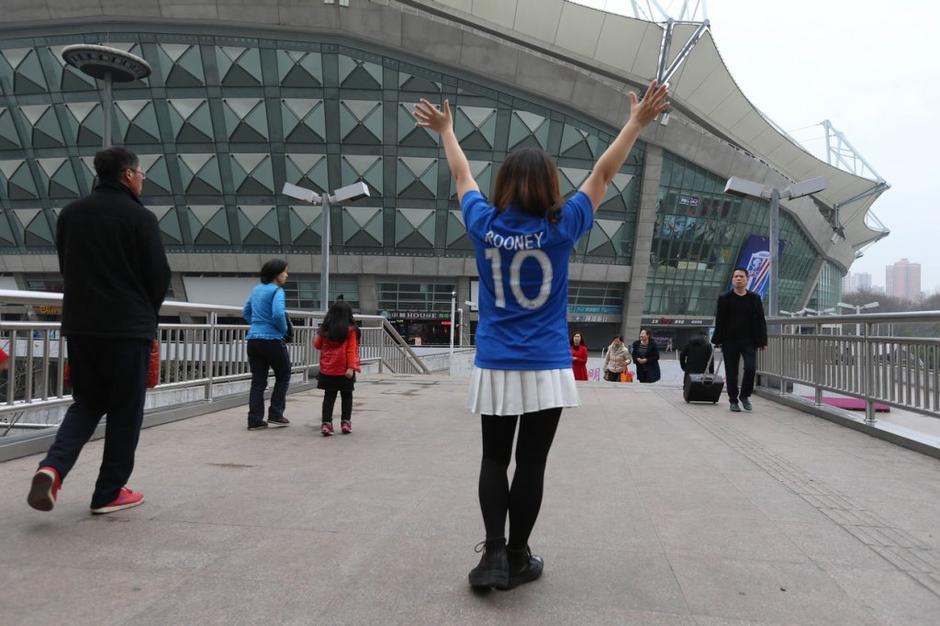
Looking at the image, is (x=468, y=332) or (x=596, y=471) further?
(x=468, y=332)

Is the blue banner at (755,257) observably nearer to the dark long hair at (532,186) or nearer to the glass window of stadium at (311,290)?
the glass window of stadium at (311,290)

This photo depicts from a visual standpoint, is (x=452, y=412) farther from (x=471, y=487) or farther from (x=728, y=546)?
(x=728, y=546)

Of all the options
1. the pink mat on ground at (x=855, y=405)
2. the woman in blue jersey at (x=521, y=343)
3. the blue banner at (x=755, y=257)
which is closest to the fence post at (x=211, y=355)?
the woman in blue jersey at (x=521, y=343)

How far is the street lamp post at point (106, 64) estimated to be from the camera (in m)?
11.6

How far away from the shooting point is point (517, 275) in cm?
253

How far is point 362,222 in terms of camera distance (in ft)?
123

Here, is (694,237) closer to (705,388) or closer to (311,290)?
(311,290)

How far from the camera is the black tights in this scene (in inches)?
99.3

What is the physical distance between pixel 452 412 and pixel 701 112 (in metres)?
42.1

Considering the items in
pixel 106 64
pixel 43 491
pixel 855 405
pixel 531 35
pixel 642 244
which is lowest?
pixel 855 405

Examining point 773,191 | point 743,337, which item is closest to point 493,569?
point 743,337

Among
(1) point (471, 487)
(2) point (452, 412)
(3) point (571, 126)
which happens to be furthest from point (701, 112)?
(1) point (471, 487)

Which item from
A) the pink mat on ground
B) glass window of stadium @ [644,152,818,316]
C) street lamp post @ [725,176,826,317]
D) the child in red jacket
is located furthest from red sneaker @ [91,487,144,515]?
glass window of stadium @ [644,152,818,316]

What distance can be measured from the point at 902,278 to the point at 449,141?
7822 inches
